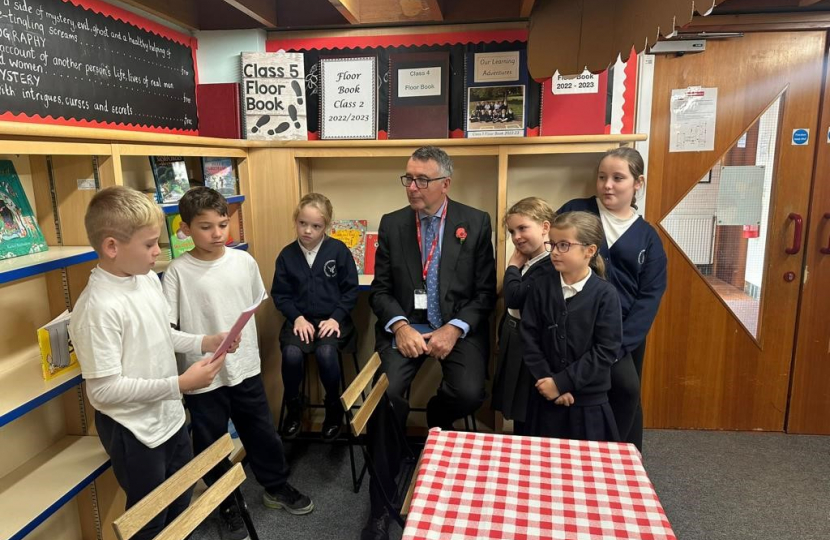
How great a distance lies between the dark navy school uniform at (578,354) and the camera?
1.87 m

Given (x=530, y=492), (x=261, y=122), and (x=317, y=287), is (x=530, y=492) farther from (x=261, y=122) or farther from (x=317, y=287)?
(x=261, y=122)

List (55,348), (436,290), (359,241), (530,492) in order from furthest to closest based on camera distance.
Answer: (359,241)
(436,290)
(55,348)
(530,492)

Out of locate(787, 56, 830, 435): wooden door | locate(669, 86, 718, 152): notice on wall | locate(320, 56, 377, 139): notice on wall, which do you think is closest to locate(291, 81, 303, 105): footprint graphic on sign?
locate(320, 56, 377, 139): notice on wall

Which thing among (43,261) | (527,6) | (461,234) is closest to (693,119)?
(527,6)

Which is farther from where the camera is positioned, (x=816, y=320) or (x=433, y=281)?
(x=816, y=320)

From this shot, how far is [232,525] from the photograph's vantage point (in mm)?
2219

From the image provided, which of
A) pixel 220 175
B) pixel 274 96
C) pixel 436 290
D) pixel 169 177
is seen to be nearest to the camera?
pixel 169 177

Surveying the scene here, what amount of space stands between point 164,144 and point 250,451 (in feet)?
4.29

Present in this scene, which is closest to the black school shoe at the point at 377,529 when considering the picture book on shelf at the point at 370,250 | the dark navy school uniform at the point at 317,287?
the dark navy school uniform at the point at 317,287

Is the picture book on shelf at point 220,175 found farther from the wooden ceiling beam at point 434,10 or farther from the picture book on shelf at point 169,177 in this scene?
the wooden ceiling beam at point 434,10

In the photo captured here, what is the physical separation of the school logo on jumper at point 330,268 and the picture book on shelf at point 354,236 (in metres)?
0.37

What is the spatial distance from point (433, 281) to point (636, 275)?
2.87 feet

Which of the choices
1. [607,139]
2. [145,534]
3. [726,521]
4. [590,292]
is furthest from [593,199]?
[145,534]

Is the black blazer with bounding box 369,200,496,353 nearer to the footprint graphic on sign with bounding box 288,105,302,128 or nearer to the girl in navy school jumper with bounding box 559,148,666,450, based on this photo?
the girl in navy school jumper with bounding box 559,148,666,450
